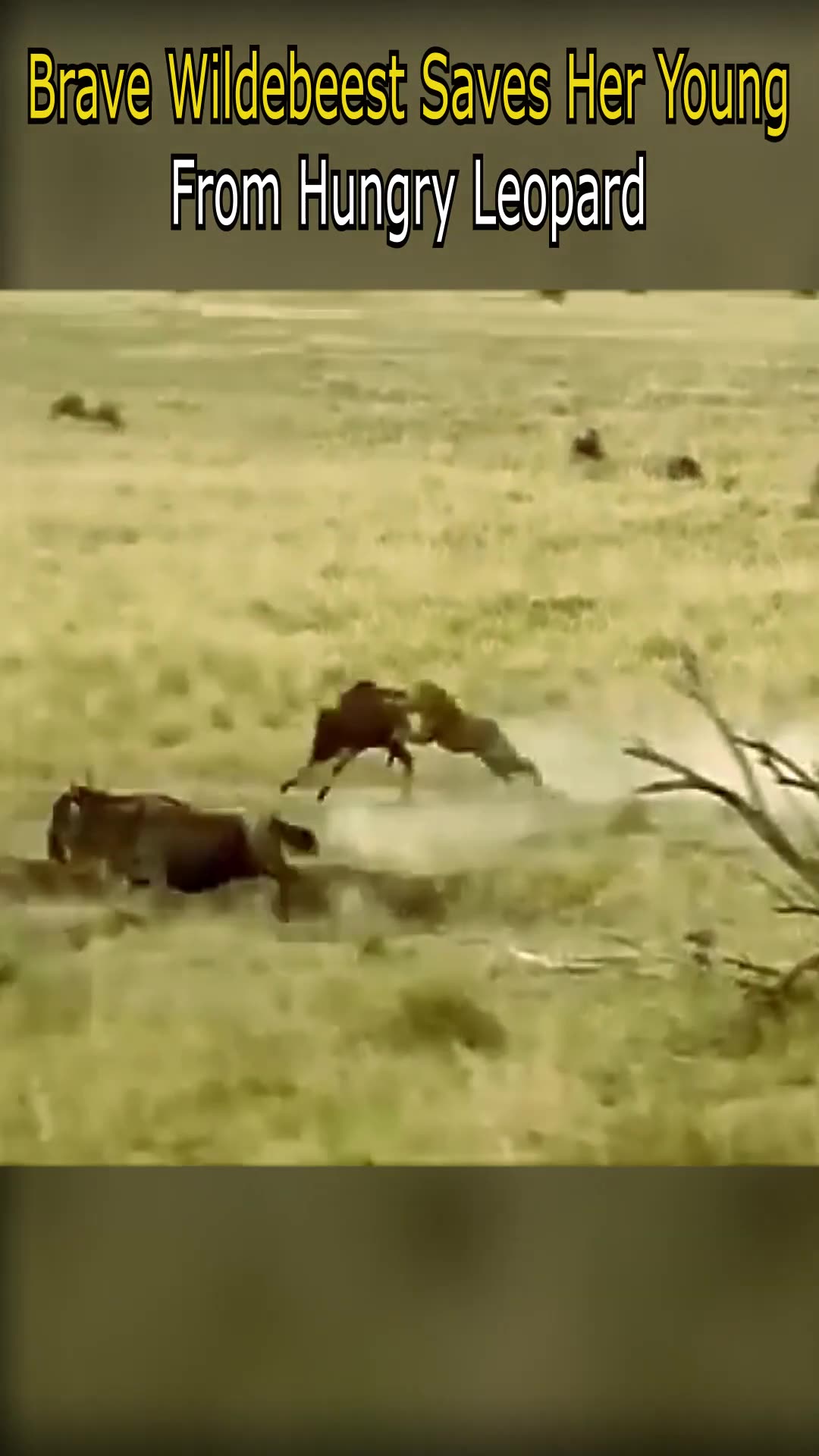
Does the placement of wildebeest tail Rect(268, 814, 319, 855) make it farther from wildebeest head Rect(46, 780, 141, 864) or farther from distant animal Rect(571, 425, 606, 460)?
Result: distant animal Rect(571, 425, 606, 460)

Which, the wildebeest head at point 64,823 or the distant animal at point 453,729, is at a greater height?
the distant animal at point 453,729

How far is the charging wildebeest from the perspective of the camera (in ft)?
3.20

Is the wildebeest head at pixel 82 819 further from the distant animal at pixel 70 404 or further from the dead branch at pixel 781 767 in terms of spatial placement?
the dead branch at pixel 781 767

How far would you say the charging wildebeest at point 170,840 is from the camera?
0.97 m

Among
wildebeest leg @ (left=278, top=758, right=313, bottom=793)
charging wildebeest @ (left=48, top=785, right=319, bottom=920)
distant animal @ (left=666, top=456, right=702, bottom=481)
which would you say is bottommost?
charging wildebeest @ (left=48, top=785, right=319, bottom=920)

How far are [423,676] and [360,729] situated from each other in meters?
0.05

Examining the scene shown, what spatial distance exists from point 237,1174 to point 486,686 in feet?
1.19

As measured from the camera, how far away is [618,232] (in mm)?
987

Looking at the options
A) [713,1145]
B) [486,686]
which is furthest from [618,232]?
[713,1145]

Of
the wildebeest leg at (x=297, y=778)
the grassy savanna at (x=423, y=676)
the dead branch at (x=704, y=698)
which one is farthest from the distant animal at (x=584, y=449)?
the wildebeest leg at (x=297, y=778)

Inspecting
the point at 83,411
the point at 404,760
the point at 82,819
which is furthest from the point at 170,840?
the point at 83,411

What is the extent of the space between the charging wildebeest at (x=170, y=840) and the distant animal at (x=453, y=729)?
0.34ft

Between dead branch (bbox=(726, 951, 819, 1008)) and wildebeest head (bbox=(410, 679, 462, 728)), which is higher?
wildebeest head (bbox=(410, 679, 462, 728))

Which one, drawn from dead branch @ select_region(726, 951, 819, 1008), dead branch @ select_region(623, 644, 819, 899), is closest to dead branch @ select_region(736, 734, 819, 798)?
dead branch @ select_region(623, 644, 819, 899)
